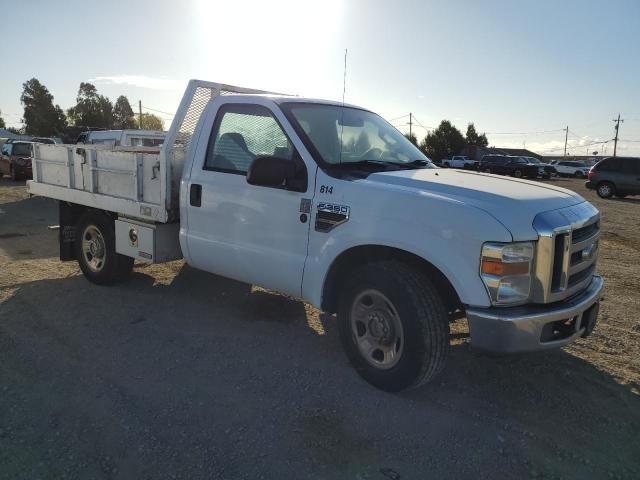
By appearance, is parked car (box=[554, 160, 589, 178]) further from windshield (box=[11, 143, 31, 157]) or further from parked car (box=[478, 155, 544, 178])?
windshield (box=[11, 143, 31, 157])

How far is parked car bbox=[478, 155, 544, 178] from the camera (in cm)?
3394

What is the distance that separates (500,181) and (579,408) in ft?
5.51

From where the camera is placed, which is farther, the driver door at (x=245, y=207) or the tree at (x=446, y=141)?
the tree at (x=446, y=141)

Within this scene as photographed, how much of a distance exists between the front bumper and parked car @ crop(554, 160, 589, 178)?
46.8m

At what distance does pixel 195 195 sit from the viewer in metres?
4.50

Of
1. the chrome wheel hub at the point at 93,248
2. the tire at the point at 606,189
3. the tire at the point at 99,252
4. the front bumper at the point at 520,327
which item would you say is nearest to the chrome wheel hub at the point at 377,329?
the front bumper at the point at 520,327

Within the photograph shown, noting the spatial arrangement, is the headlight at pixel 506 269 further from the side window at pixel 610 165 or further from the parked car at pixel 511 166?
the parked car at pixel 511 166

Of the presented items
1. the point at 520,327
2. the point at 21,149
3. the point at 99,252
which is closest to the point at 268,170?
the point at 520,327

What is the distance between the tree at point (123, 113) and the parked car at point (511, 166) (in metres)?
60.7

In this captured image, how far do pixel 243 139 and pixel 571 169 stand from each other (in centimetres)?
4772

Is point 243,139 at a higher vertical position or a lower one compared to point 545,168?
higher

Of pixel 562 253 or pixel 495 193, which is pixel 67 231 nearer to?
pixel 495 193

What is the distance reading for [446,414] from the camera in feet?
10.9

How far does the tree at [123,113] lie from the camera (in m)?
78.5
